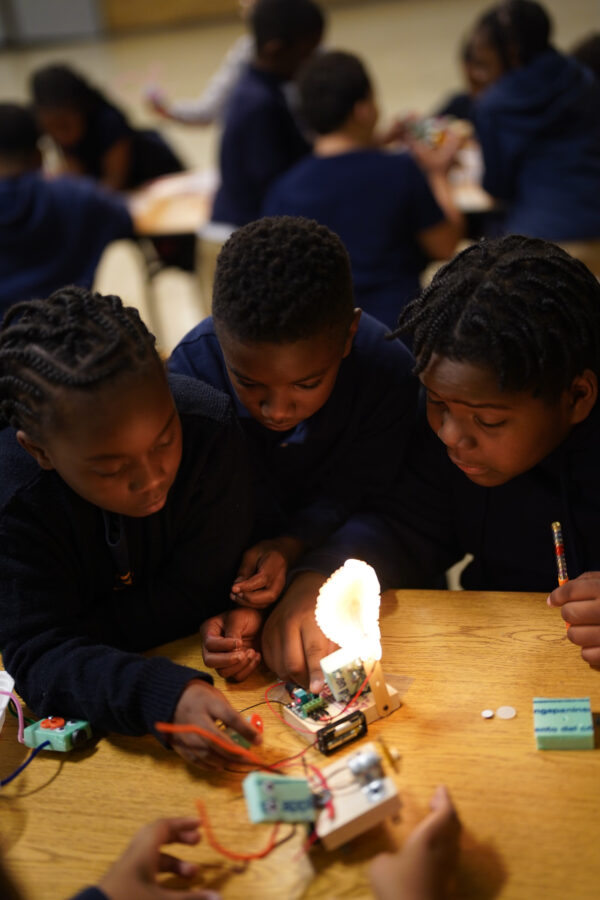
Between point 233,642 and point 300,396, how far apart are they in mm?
498

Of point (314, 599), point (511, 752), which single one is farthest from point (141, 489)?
point (511, 752)

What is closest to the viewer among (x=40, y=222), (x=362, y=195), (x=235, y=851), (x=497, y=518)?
(x=235, y=851)

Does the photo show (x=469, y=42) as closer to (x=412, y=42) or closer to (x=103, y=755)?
(x=103, y=755)

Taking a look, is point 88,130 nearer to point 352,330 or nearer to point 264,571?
point 352,330

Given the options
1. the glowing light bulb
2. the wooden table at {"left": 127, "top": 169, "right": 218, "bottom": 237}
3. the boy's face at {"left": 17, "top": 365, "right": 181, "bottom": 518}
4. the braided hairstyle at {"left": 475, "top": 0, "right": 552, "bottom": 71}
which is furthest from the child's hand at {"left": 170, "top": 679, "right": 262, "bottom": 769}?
the braided hairstyle at {"left": 475, "top": 0, "right": 552, "bottom": 71}

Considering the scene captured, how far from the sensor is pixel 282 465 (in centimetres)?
207

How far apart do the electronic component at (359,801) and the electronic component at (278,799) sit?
0.03 metres

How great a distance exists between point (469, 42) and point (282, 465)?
3.17 meters

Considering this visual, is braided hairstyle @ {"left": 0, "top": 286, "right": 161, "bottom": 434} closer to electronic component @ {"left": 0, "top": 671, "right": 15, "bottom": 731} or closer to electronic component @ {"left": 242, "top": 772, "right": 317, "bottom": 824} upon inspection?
electronic component @ {"left": 0, "top": 671, "right": 15, "bottom": 731}

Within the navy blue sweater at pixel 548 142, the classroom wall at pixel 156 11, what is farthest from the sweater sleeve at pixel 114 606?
the classroom wall at pixel 156 11

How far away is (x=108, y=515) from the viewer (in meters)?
1.64

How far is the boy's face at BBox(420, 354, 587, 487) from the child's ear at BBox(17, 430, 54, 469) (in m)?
0.68

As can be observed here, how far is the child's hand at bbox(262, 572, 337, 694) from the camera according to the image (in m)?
1.58

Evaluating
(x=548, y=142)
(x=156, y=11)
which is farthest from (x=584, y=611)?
(x=156, y=11)
